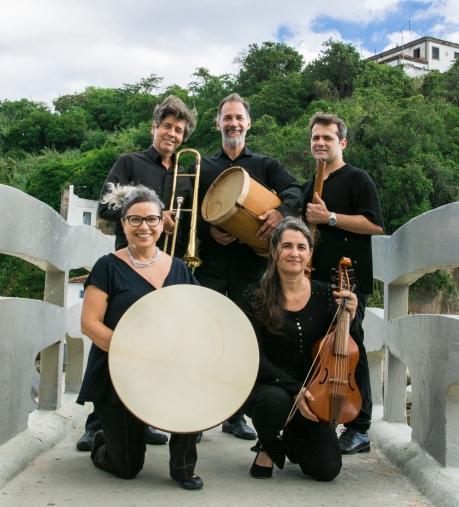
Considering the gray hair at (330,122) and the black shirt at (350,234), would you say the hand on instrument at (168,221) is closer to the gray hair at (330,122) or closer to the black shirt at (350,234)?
the black shirt at (350,234)

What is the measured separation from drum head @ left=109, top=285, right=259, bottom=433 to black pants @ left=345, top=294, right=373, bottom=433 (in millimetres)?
699

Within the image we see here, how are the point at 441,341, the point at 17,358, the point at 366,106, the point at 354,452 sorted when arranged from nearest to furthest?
the point at 441,341, the point at 17,358, the point at 354,452, the point at 366,106

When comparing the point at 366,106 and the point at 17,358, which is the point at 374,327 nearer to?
the point at 17,358

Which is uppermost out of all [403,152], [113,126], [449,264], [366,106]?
[113,126]

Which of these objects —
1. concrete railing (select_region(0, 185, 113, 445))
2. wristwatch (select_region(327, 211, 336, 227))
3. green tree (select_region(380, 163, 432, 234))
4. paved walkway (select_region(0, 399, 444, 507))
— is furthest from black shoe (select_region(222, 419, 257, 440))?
green tree (select_region(380, 163, 432, 234))

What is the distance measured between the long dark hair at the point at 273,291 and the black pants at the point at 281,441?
1.01 feet

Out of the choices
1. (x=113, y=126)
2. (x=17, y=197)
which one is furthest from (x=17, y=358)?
(x=113, y=126)

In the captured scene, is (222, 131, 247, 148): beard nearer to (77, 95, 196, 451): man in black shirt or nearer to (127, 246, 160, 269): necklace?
(77, 95, 196, 451): man in black shirt

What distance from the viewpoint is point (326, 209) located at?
378 cm

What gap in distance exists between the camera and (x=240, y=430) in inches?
155

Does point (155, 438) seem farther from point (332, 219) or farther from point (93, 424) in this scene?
point (332, 219)

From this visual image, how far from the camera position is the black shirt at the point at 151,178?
4004mm

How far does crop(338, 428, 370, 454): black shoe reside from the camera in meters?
3.57

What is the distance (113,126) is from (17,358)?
7067 centimetres
